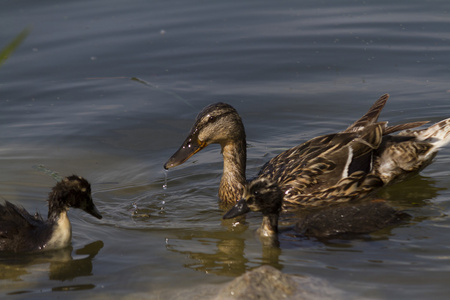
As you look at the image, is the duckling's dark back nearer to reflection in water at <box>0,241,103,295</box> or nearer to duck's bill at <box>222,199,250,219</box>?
duck's bill at <box>222,199,250,219</box>

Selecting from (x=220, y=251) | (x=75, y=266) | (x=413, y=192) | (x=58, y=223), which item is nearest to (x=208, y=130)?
(x=220, y=251)

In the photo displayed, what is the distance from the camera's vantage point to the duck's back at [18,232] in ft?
19.3

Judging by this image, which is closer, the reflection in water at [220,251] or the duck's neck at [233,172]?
the reflection in water at [220,251]

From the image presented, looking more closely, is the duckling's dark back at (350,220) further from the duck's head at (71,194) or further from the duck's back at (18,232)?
the duck's back at (18,232)

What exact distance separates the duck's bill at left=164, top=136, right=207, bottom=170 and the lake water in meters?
0.30

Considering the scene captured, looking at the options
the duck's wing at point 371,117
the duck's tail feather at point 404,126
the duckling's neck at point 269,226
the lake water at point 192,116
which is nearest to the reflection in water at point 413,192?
the lake water at point 192,116

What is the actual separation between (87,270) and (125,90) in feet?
14.0

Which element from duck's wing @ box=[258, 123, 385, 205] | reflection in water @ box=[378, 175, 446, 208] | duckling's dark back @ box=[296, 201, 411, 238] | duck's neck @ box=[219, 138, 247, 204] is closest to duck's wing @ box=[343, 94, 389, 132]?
duck's wing @ box=[258, 123, 385, 205]

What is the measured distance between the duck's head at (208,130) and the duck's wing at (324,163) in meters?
→ 0.53

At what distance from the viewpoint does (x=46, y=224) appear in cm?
605

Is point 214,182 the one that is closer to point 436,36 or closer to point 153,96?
point 153,96

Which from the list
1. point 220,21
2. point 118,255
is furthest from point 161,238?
point 220,21

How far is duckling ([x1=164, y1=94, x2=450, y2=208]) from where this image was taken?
7.05 m

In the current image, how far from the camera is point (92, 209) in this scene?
20.6ft
